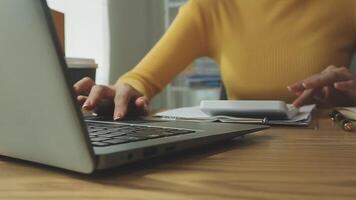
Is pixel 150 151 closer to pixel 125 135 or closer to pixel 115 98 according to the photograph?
pixel 125 135

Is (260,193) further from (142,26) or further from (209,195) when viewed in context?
(142,26)

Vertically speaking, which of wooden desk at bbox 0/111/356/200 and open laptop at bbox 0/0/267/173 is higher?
open laptop at bbox 0/0/267/173

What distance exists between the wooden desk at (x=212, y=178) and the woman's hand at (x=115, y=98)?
13.4 inches

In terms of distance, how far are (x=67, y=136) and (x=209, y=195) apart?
11cm

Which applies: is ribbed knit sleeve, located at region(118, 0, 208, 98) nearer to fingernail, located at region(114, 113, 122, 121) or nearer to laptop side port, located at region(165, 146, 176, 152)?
fingernail, located at region(114, 113, 122, 121)

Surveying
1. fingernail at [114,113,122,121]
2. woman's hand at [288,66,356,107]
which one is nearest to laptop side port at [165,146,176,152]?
fingernail at [114,113,122,121]

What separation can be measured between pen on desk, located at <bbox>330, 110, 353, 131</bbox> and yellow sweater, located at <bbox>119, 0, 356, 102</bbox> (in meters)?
0.40

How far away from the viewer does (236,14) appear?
135 cm

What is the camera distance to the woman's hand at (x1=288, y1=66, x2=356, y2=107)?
0.84 meters

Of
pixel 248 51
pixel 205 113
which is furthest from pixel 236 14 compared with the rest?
pixel 205 113

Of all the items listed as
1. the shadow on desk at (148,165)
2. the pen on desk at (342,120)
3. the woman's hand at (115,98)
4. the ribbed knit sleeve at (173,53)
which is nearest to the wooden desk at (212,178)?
the shadow on desk at (148,165)

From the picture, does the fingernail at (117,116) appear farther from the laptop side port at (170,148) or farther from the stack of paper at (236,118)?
the laptop side port at (170,148)

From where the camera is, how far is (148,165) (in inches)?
16.1

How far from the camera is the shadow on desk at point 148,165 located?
364 mm
